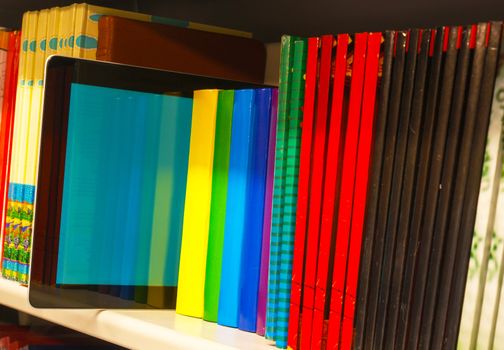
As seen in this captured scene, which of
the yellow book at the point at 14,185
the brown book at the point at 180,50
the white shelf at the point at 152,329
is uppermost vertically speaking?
the brown book at the point at 180,50

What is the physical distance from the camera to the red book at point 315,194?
700 mm

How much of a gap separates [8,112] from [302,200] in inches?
22.1

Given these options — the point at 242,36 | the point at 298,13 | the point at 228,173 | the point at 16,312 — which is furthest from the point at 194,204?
the point at 16,312

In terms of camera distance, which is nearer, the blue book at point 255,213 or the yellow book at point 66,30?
the blue book at point 255,213

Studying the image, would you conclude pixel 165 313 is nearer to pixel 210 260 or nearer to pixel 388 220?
pixel 210 260

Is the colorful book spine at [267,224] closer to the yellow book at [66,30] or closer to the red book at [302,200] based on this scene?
the red book at [302,200]

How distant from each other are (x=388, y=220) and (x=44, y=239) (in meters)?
0.43

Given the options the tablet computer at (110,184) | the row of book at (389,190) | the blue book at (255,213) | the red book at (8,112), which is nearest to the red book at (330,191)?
the row of book at (389,190)

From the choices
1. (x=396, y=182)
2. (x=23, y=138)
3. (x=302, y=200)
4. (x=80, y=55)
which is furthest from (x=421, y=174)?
(x=23, y=138)

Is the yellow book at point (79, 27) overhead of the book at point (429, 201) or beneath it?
overhead

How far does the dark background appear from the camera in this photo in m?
0.90

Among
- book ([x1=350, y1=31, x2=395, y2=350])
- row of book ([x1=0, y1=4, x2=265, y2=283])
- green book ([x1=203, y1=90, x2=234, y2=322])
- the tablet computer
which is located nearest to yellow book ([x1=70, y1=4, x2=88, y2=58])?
row of book ([x1=0, y1=4, x2=265, y2=283])

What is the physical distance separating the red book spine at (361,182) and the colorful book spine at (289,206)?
0.08 metres

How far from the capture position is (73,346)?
112 cm
